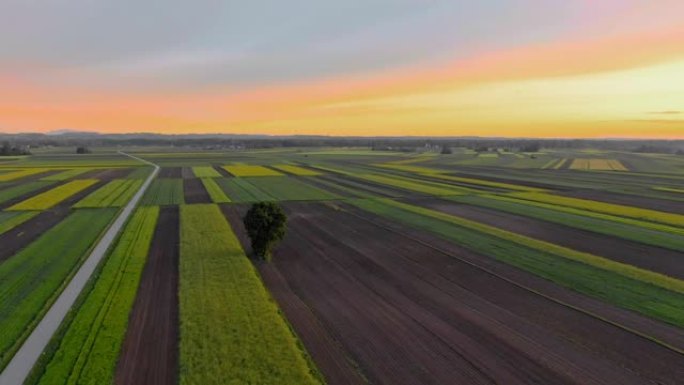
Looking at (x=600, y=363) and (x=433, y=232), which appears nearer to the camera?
(x=600, y=363)

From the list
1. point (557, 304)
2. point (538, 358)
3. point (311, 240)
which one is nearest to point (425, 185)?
point (311, 240)

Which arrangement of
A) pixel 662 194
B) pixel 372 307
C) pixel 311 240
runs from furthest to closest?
1. pixel 662 194
2. pixel 311 240
3. pixel 372 307

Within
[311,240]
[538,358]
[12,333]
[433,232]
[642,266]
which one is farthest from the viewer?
[433,232]

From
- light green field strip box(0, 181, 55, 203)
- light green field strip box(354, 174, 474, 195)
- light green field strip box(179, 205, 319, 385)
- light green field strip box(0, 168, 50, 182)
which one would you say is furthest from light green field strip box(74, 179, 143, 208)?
light green field strip box(354, 174, 474, 195)

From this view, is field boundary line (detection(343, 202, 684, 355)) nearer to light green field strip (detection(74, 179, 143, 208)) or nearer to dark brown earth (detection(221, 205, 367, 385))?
dark brown earth (detection(221, 205, 367, 385))

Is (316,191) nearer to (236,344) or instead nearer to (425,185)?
(425,185)

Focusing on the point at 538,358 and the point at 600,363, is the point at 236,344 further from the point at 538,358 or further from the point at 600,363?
the point at 600,363

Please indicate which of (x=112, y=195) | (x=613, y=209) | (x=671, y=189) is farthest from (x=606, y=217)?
(x=112, y=195)

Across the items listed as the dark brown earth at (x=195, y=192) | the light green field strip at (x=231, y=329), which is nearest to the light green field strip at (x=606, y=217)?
the light green field strip at (x=231, y=329)

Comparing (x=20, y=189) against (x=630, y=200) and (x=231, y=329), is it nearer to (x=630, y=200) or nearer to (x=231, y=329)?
(x=231, y=329)
